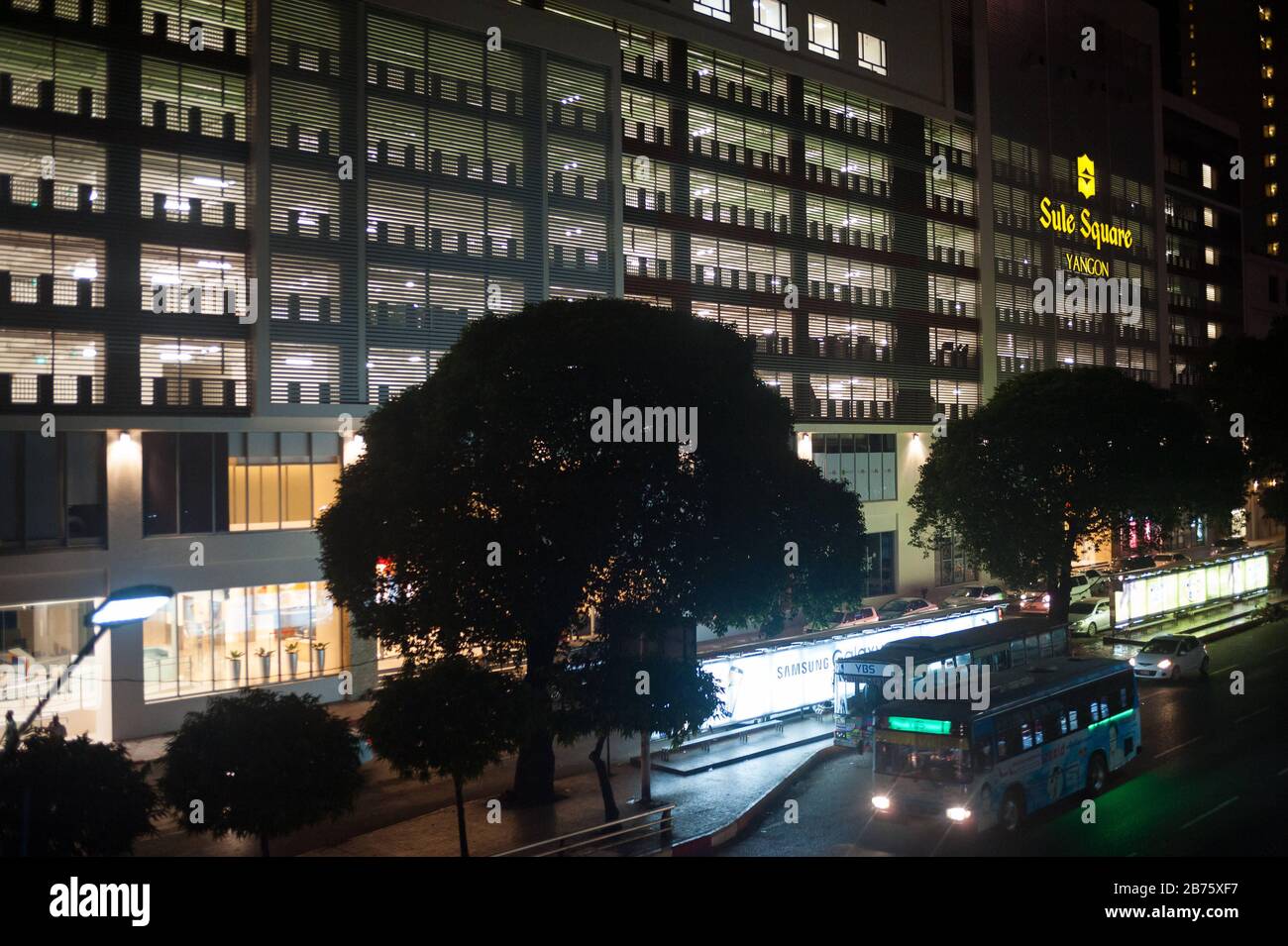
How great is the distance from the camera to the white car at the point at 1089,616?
146 ft

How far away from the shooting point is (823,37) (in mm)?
54656

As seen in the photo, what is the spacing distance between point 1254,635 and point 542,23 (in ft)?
130

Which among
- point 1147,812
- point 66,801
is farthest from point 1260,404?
point 66,801

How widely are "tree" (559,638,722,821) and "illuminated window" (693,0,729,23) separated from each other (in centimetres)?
3816

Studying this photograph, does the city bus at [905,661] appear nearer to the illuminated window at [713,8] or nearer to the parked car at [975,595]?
the parked car at [975,595]

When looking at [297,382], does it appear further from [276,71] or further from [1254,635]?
[1254,635]

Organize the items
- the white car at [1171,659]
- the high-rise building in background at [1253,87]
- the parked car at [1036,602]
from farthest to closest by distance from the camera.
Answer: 1. the high-rise building in background at [1253,87]
2. the parked car at [1036,602]
3. the white car at [1171,659]

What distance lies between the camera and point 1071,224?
70062 millimetres

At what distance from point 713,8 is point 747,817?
41.3 meters

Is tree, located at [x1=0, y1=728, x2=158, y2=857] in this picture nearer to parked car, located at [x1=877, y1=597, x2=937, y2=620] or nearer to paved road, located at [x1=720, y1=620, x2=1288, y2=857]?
paved road, located at [x1=720, y1=620, x2=1288, y2=857]

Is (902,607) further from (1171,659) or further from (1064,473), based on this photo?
(1171,659)

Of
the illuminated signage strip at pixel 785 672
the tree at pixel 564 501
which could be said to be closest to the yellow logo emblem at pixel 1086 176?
the illuminated signage strip at pixel 785 672

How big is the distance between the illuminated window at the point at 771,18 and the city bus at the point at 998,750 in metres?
39.1

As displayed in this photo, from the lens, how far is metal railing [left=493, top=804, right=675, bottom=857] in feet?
59.8
